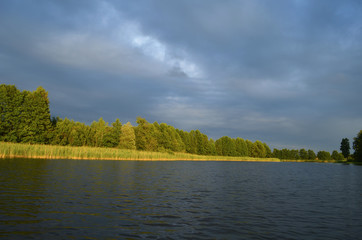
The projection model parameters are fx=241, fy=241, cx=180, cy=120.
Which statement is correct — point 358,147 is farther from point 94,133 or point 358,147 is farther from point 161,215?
point 161,215

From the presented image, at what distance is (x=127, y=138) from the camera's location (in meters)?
99.5

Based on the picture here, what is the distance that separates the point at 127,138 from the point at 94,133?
20.3m

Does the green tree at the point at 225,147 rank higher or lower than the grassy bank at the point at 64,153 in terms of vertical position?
higher

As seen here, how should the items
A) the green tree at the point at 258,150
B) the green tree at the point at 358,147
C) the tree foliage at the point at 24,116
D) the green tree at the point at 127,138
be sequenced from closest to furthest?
the tree foliage at the point at 24,116, the green tree at the point at 127,138, the green tree at the point at 358,147, the green tree at the point at 258,150

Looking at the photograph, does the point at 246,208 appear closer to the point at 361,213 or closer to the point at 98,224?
the point at 361,213

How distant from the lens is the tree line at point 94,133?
6444 cm

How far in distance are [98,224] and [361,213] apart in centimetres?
1564

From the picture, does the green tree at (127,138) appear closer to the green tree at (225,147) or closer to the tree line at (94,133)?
the tree line at (94,133)

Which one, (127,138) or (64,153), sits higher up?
(127,138)

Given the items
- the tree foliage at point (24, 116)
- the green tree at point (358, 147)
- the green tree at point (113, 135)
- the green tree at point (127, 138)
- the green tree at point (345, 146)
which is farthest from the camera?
the green tree at point (345, 146)

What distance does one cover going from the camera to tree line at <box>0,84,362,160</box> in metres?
64.4

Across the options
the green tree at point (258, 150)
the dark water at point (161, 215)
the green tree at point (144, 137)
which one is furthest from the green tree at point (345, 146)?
the dark water at point (161, 215)

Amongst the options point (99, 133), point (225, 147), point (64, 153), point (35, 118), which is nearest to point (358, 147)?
point (225, 147)

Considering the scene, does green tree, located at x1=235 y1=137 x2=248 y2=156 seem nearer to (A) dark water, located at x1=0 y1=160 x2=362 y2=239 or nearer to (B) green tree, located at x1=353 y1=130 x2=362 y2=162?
(B) green tree, located at x1=353 y1=130 x2=362 y2=162
